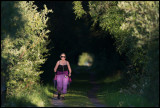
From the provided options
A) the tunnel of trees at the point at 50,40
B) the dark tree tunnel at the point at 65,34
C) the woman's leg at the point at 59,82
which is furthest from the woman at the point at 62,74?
the dark tree tunnel at the point at 65,34

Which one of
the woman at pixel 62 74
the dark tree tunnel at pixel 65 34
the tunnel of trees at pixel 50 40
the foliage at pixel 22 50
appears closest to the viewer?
the tunnel of trees at pixel 50 40

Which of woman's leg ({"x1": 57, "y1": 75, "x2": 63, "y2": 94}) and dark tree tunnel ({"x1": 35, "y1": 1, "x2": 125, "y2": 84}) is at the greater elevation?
dark tree tunnel ({"x1": 35, "y1": 1, "x2": 125, "y2": 84})

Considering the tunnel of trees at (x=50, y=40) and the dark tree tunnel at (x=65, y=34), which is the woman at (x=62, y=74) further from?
the dark tree tunnel at (x=65, y=34)

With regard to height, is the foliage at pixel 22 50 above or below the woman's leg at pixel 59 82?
above

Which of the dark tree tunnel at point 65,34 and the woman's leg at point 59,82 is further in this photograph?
the dark tree tunnel at point 65,34

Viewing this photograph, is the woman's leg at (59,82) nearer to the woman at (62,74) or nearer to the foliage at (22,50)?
the woman at (62,74)

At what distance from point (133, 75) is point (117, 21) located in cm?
397

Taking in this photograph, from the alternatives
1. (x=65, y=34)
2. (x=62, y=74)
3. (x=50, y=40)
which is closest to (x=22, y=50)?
(x=62, y=74)

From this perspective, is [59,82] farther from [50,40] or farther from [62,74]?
[50,40]

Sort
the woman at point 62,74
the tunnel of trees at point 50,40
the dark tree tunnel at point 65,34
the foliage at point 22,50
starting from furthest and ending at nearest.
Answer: the dark tree tunnel at point 65,34 < the woman at point 62,74 < the foliage at point 22,50 < the tunnel of trees at point 50,40

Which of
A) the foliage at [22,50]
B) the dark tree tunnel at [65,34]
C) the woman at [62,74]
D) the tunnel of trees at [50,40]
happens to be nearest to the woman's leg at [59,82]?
the woman at [62,74]

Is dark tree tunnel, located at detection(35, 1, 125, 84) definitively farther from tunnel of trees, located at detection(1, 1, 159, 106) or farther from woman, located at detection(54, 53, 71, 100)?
woman, located at detection(54, 53, 71, 100)

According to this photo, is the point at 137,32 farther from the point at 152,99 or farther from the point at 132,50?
the point at 132,50

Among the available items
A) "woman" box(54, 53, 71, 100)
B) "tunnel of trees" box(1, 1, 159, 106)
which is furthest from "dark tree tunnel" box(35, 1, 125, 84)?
"woman" box(54, 53, 71, 100)
